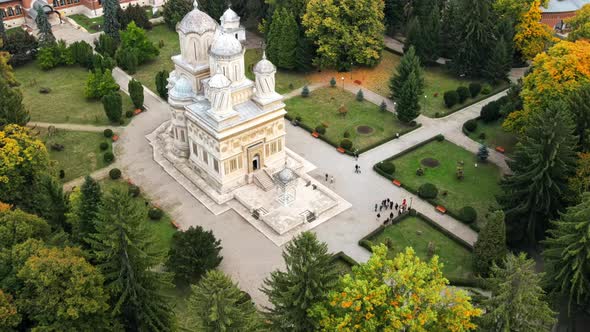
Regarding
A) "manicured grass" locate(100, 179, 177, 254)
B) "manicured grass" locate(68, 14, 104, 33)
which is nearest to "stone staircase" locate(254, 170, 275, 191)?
"manicured grass" locate(100, 179, 177, 254)

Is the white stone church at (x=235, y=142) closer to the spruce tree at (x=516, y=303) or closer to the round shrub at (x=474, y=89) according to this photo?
the spruce tree at (x=516, y=303)

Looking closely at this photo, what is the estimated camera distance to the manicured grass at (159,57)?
235 feet

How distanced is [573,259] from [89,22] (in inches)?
2936

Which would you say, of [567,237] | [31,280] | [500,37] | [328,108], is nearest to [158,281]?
[31,280]

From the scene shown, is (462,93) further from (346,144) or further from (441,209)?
(441,209)

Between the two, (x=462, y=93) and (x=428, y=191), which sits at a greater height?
(x=462, y=93)

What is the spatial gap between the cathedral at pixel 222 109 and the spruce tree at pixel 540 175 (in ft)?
67.4

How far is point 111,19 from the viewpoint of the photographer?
7731cm

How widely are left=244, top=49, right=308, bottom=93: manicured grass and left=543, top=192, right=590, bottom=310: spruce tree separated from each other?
39.4 meters

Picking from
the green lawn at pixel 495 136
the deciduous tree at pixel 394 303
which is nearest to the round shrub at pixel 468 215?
the green lawn at pixel 495 136

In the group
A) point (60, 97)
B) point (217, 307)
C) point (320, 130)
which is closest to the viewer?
point (217, 307)

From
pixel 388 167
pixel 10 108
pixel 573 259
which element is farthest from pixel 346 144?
pixel 10 108

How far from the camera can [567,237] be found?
114 feet

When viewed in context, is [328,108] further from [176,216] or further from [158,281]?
[158,281]
